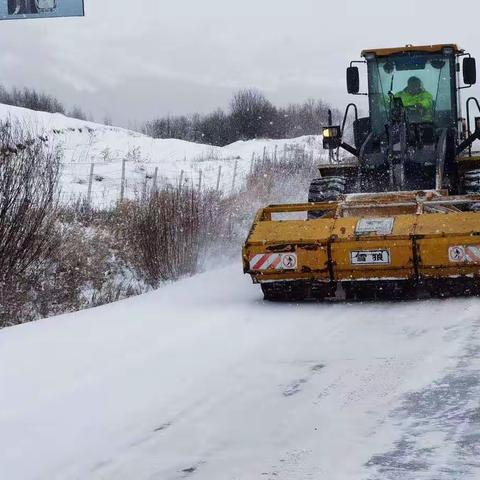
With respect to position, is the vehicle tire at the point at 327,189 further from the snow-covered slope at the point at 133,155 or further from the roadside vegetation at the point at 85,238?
the snow-covered slope at the point at 133,155

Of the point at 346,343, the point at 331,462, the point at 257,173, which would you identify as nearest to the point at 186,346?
the point at 346,343

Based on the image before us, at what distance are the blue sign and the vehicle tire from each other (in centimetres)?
535

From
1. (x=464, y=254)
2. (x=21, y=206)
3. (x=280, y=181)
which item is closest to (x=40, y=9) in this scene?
(x=21, y=206)

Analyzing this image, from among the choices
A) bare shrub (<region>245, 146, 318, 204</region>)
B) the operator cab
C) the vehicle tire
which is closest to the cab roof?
the operator cab

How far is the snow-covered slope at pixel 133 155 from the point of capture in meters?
27.9

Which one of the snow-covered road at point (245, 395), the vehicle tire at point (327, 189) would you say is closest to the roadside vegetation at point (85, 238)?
the snow-covered road at point (245, 395)

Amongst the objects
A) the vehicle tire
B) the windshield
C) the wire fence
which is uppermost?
the windshield

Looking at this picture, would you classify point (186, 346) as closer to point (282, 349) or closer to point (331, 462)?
point (282, 349)

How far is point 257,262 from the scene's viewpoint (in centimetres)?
819

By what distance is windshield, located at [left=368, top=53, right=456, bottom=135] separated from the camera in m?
11.7

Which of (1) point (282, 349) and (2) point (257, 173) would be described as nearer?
(1) point (282, 349)

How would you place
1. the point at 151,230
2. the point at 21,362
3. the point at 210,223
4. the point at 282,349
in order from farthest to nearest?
the point at 210,223 < the point at 151,230 < the point at 282,349 < the point at 21,362

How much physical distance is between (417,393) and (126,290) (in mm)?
7266

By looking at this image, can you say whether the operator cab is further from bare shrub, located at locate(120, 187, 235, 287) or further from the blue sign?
the blue sign
